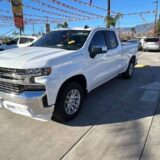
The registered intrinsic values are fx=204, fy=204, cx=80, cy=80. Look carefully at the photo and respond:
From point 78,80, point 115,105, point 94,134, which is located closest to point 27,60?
point 78,80

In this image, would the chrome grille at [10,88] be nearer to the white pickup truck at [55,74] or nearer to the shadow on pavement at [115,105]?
the white pickup truck at [55,74]

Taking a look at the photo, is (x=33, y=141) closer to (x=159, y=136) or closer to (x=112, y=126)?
(x=112, y=126)

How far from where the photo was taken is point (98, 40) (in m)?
4.97

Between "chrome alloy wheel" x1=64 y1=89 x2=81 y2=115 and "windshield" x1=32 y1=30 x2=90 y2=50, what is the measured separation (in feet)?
3.13

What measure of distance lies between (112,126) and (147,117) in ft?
2.80

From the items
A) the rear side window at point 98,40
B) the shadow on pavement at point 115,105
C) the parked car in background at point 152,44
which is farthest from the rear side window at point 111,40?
the parked car in background at point 152,44

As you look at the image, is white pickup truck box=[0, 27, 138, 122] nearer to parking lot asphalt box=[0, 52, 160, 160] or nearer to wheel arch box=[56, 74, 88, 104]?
wheel arch box=[56, 74, 88, 104]

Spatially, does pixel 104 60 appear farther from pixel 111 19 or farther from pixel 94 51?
pixel 111 19

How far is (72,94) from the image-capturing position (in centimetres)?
399

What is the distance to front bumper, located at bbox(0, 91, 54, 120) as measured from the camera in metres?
3.20

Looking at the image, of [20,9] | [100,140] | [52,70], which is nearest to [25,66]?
[52,70]

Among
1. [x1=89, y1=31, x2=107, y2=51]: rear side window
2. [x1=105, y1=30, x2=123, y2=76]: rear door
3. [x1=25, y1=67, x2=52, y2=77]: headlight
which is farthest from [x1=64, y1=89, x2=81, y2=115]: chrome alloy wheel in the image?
[x1=105, y1=30, x2=123, y2=76]: rear door

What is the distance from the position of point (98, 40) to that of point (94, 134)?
2.39 m

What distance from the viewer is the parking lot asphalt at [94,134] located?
3010mm
